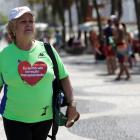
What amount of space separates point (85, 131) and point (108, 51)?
10.2 meters

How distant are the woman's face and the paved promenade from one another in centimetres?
353

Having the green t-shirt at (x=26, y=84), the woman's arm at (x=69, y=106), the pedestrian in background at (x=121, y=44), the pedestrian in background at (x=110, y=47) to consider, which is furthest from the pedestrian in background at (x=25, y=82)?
the pedestrian in background at (x=110, y=47)

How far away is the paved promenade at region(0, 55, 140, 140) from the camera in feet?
27.5

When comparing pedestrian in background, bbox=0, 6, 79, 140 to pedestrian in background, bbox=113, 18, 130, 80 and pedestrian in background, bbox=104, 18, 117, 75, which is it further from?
pedestrian in background, bbox=104, 18, 117, 75

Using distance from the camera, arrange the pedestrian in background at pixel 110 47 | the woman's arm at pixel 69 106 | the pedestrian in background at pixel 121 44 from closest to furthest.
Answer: the woman's arm at pixel 69 106
the pedestrian in background at pixel 121 44
the pedestrian in background at pixel 110 47

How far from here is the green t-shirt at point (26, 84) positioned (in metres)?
4.58

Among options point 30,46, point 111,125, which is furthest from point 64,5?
point 30,46

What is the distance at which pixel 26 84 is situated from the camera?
457 centimetres

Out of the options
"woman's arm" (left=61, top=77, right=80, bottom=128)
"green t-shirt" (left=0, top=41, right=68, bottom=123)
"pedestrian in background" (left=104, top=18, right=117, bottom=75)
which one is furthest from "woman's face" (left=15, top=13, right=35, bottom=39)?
"pedestrian in background" (left=104, top=18, right=117, bottom=75)

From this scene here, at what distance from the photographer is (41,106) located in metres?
4.62

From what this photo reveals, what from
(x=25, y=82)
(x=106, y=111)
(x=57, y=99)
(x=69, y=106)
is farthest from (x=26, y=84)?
(x=106, y=111)

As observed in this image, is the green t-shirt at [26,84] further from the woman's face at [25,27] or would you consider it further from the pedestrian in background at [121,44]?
the pedestrian in background at [121,44]

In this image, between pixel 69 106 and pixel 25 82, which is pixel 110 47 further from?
pixel 25 82

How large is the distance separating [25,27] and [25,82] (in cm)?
41
